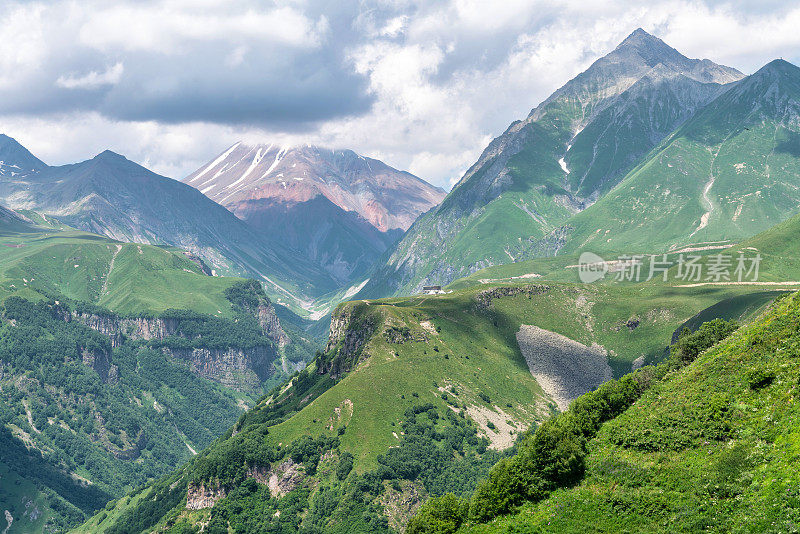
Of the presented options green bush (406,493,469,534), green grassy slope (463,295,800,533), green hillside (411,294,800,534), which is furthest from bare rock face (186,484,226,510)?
green grassy slope (463,295,800,533)

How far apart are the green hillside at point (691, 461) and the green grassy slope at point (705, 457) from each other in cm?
11

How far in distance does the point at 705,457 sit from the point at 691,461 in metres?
1.47

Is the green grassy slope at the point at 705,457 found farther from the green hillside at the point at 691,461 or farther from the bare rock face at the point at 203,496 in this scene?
the bare rock face at the point at 203,496

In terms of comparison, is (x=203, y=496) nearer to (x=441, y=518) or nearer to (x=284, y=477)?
(x=284, y=477)

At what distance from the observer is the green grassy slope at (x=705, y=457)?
181 ft

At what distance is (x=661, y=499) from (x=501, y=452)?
136956 mm

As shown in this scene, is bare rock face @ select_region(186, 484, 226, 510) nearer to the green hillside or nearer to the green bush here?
the green bush

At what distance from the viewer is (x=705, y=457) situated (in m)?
63.5

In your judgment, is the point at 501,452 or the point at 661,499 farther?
the point at 501,452

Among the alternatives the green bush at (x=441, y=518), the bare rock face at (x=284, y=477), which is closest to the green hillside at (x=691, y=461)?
the green bush at (x=441, y=518)

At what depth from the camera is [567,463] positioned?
72938mm

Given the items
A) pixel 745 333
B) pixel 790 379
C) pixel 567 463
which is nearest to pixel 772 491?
pixel 790 379

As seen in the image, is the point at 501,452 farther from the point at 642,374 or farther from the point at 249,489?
the point at 642,374

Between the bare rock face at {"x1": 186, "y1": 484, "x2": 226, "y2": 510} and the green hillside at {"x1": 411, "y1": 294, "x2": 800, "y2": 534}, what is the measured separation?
12434 centimetres
